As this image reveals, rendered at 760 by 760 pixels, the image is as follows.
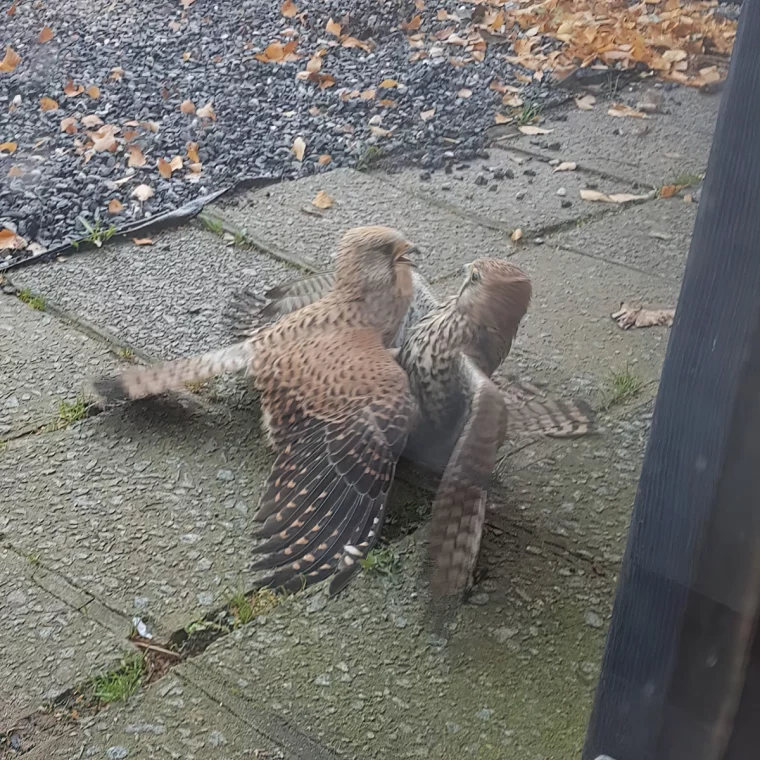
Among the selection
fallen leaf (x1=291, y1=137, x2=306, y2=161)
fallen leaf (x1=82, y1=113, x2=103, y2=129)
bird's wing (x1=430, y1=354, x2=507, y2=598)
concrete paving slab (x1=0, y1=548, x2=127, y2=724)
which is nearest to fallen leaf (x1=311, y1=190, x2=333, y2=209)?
fallen leaf (x1=291, y1=137, x2=306, y2=161)

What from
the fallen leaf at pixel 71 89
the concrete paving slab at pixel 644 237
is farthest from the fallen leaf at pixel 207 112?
the concrete paving slab at pixel 644 237

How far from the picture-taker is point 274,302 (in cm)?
158

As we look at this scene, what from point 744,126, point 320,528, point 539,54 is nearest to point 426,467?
point 320,528

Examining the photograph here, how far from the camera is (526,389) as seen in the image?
4.59 feet

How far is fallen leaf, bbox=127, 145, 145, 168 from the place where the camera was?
2.03m

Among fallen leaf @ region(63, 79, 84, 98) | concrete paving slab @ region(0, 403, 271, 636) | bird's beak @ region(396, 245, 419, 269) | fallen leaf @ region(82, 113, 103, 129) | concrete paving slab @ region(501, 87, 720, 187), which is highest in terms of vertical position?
concrete paving slab @ region(501, 87, 720, 187)

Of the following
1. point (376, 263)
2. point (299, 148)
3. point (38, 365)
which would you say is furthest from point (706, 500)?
point (299, 148)

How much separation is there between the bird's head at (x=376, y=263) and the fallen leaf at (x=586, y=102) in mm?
320

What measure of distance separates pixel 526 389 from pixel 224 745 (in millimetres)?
643

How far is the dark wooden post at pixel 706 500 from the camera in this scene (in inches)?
23.6

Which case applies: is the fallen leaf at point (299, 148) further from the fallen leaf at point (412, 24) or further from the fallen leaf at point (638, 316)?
the fallen leaf at point (638, 316)

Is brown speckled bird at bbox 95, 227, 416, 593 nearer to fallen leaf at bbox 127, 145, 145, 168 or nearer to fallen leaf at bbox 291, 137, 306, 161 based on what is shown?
fallen leaf at bbox 291, 137, 306, 161

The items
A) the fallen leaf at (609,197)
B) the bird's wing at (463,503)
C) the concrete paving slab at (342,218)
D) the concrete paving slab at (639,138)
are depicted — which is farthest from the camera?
the concrete paving slab at (342,218)

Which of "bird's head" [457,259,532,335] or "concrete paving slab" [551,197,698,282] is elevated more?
"concrete paving slab" [551,197,698,282]
